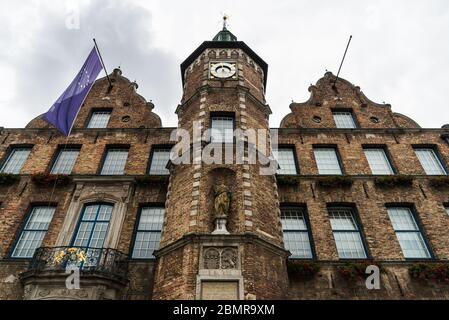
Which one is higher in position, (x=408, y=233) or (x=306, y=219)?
(x=306, y=219)

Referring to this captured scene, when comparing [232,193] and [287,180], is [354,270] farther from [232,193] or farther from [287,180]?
[232,193]

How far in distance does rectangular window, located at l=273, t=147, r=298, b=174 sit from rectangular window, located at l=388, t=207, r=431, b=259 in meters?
4.28

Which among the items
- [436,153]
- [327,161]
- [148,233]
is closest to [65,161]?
[148,233]

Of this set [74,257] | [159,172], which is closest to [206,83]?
[159,172]

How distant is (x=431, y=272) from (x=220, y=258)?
728 cm

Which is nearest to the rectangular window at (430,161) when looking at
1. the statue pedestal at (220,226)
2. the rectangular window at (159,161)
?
the statue pedestal at (220,226)

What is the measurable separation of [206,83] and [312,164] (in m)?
6.07

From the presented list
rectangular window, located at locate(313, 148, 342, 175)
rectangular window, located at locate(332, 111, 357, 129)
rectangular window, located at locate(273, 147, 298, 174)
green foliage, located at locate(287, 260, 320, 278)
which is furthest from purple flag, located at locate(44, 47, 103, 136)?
rectangular window, located at locate(332, 111, 357, 129)

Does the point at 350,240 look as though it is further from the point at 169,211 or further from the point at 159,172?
the point at 159,172

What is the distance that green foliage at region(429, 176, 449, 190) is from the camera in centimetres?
1312

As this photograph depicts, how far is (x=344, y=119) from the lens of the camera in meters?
16.5

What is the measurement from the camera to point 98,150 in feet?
48.6

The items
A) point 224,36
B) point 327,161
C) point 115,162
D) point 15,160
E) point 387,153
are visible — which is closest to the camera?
point 327,161

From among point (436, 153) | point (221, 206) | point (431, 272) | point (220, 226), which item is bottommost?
point (431, 272)
